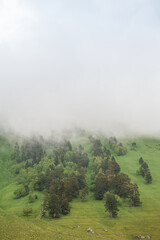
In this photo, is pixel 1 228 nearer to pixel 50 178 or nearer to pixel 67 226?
pixel 67 226

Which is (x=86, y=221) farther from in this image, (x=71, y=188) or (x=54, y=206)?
(x=71, y=188)

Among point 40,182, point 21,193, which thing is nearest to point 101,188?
point 40,182

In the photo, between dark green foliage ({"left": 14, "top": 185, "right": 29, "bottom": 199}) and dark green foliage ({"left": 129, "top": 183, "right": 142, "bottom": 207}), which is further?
dark green foliage ({"left": 14, "top": 185, "right": 29, "bottom": 199})

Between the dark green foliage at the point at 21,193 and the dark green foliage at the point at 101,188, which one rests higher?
the dark green foliage at the point at 101,188

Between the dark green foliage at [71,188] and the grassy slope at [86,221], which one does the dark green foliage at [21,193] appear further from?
the dark green foliage at [71,188]

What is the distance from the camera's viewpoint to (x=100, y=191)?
11519 cm

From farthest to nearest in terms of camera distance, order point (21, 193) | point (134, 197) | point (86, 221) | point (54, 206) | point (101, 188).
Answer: point (21, 193) → point (101, 188) → point (134, 197) → point (54, 206) → point (86, 221)

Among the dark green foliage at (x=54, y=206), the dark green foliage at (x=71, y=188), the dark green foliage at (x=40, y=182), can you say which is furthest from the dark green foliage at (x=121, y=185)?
the dark green foliage at (x=40, y=182)

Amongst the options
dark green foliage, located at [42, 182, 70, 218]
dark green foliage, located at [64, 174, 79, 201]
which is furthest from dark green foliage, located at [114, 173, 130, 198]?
dark green foliage, located at [42, 182, 70, 218]

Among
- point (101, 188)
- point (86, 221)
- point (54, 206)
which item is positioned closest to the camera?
point (86, 221)

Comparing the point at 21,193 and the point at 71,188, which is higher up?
the point at 71,188

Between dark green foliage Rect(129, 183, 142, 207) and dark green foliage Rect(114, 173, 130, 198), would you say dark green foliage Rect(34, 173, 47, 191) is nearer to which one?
dark green foliage Rect(114, 173, 130, 198)

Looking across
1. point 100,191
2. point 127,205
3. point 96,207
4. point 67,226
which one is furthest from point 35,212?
point 127,205

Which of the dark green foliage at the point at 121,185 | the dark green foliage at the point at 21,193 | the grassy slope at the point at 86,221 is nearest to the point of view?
the grassy slope at the point at 86,221
